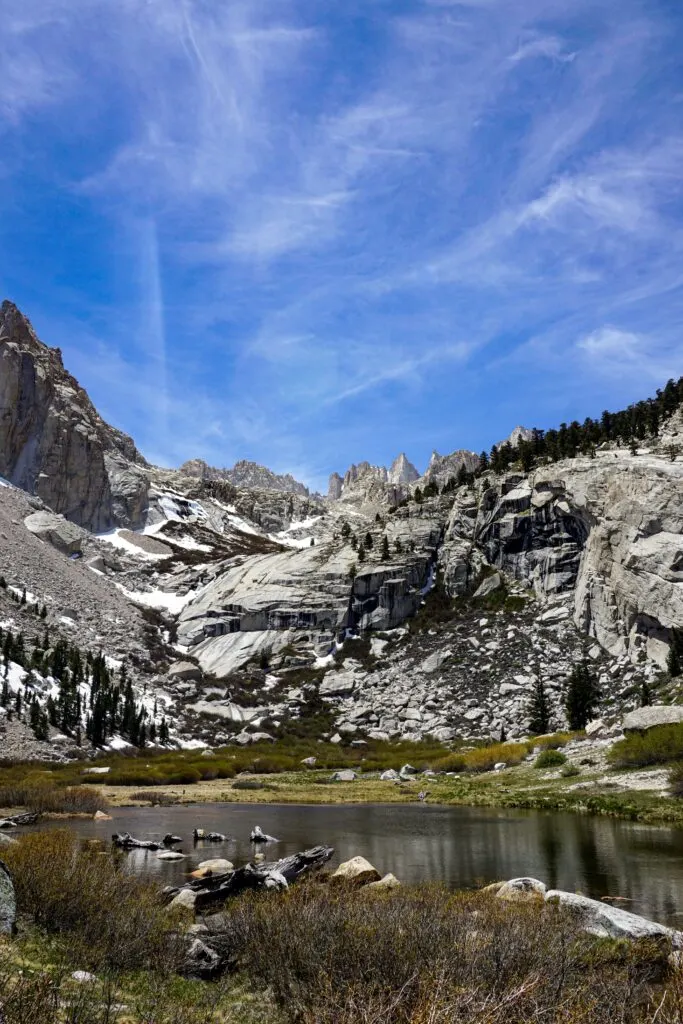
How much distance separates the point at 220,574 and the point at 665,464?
285 ft

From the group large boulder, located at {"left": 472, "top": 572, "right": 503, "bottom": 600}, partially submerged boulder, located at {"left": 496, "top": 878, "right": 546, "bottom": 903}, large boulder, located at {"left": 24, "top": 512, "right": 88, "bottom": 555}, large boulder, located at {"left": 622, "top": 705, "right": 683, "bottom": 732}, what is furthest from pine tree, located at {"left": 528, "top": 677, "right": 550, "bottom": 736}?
large boulder, located at {"left": 24, "top": 512, "right": 88, "bottom": 555}

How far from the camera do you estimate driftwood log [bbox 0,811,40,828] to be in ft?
100

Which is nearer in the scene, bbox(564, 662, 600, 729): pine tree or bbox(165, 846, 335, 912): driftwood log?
bbox(165, 846, 335, 912): driftwood log

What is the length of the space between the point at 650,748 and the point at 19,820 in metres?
34.3

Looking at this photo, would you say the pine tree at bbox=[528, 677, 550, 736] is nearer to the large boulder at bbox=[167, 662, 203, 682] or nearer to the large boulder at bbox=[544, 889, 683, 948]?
the large boulder at bbox=[167, 662, 203, 682]

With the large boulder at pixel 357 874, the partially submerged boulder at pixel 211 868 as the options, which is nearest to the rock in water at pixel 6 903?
the large boulder at pixel 357 874

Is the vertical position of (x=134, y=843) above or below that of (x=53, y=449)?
below

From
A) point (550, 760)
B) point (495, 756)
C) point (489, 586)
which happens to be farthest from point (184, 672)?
point (550, 760)

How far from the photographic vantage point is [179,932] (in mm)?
11797

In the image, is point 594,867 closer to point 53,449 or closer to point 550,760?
point 550,760

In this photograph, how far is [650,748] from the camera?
3984 centimetres

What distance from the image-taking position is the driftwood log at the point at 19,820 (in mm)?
30542

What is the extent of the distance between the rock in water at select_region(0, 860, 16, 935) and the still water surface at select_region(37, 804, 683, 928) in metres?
8.89

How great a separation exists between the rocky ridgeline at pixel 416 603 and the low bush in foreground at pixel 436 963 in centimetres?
5857
